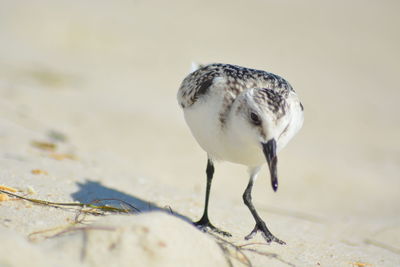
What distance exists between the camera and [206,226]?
14.4 ft

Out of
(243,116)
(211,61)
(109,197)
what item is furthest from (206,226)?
(211,61)

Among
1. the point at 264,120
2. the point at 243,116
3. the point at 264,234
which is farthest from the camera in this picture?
the point at 264,234

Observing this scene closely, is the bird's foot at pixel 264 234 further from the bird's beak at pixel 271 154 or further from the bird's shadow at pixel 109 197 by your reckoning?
the bird's beak at pixel 271 154

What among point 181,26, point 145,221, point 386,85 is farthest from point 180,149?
point 181,26

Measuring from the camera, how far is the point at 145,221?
3006mm

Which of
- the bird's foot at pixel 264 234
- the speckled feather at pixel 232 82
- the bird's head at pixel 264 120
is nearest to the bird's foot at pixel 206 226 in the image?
the bird's foot at pixel 264 234

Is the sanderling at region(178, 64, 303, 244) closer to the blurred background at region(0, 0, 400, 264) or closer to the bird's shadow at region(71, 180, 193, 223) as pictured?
the bird's shadow at region(71, 180, 193, 223)

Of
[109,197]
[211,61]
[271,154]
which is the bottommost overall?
[109,197]

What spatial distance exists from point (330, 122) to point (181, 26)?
754 centimetres

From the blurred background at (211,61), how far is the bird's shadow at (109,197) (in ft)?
0.91

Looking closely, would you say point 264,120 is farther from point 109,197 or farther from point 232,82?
point 109,197

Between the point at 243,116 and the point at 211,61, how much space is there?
1046 centimetres

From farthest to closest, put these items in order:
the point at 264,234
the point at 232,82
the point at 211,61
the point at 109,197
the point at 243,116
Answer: the point at 211,61
the point at 109,197
the point at 264,234
the point at 232,82
the point at 243,116

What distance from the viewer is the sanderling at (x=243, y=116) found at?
3.70 meters
